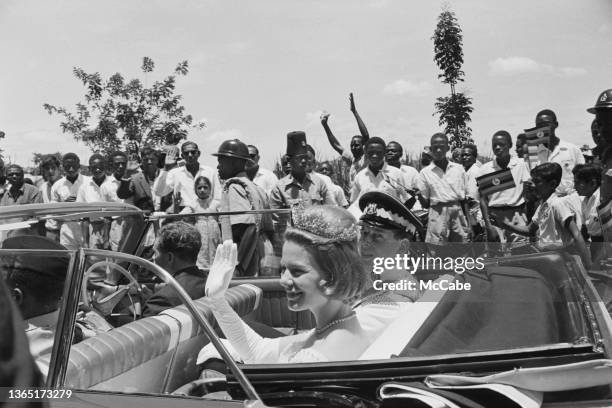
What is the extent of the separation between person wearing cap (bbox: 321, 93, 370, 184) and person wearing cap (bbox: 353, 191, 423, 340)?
12.5 ft

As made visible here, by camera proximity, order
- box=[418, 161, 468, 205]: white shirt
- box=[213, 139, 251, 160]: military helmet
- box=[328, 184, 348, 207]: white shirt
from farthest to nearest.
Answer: box=[418, 161, 468, 205]: white shirt
box=[328, 184, 348, 207]: white shirt
box=[213, 139, 251, 160]: military helmet

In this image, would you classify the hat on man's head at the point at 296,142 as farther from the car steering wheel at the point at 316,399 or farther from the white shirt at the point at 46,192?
the car steering wheel at the point at 316,399

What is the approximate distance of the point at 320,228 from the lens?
1.92m

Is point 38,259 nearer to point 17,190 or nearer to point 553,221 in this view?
point 553,221

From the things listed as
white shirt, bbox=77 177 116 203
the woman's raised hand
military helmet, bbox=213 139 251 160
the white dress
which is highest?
military helmet, bbox=213 139 251 160

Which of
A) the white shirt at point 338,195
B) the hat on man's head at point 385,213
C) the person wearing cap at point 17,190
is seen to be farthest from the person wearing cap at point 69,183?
the hat on man's head at point 385,213

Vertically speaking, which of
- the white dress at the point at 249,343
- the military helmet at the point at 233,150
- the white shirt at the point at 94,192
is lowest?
the white dress at the point at 249,343

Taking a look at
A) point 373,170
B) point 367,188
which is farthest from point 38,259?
point 373,170

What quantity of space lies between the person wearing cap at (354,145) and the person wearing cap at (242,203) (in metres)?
2.06

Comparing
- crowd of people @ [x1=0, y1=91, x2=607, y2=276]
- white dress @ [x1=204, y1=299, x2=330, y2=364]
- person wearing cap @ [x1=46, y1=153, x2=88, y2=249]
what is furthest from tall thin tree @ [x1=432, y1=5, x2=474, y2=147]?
person wearing cap @ [x1=46, y1=153, x2=88, y2=249]

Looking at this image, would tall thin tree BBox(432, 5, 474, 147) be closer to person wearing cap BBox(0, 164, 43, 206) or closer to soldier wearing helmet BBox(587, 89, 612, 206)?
soldier wearing helmet BBox(587, 89, 612, 206)

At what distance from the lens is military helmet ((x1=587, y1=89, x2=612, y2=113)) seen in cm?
305

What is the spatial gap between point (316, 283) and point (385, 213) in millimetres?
626

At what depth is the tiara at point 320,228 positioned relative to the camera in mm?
1915
